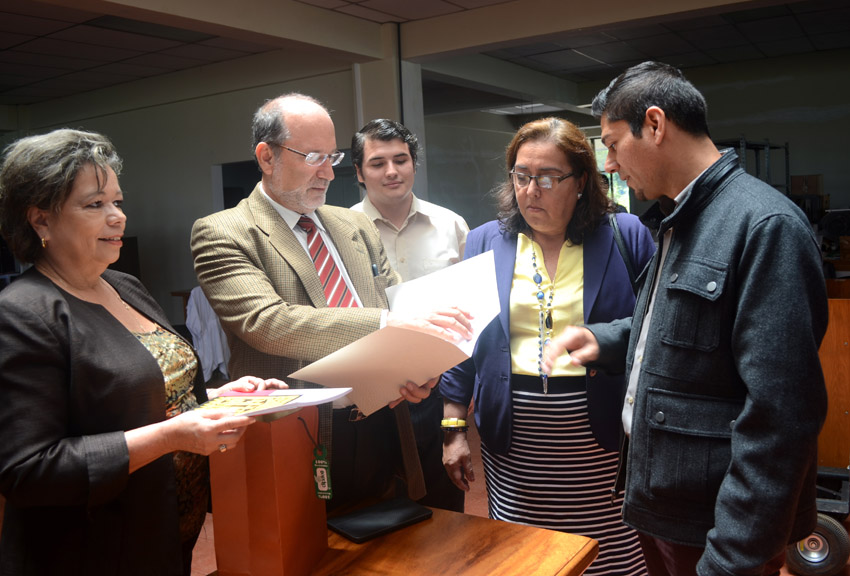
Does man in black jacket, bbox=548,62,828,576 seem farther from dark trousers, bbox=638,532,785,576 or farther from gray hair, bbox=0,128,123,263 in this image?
gray hair, bbox=0,128,123,263

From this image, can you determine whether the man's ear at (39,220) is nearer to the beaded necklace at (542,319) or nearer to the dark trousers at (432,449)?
the dark trousers at (432,449)

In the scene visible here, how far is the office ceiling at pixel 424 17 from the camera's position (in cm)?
572

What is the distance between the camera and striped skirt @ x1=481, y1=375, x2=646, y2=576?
75.0 inches

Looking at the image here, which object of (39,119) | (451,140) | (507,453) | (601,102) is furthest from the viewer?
(39,119)

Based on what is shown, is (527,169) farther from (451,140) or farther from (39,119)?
(39,119)

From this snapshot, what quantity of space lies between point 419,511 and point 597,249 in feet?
2.83

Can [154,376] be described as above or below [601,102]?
below

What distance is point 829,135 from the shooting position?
6262 mm

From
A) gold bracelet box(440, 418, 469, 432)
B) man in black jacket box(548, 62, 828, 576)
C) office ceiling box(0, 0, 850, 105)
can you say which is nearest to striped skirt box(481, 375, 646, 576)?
gold bracelet box(440, 418, 469, 432)

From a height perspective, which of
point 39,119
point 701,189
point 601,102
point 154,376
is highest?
point 39,119

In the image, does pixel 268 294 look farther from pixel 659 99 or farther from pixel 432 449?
pixel 659 99

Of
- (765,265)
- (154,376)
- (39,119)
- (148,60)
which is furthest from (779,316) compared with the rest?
(39,119)

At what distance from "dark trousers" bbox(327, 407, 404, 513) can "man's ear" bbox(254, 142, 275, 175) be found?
2.10ft

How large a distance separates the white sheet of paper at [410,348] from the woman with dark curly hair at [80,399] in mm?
190
